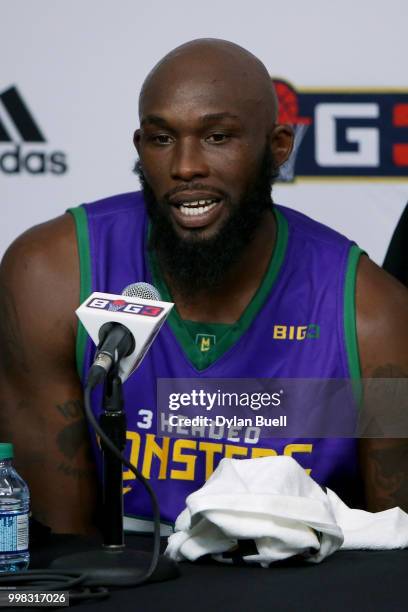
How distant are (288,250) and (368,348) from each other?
232mm

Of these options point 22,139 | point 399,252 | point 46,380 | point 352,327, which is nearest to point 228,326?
point 352,327

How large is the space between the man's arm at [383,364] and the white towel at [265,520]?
39cm

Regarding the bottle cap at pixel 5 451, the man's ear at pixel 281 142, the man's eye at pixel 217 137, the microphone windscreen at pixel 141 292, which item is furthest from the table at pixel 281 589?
the man's ear at pixel 281 142

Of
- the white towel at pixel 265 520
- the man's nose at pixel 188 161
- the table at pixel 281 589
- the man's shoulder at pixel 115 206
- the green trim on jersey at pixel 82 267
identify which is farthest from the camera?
the man's shoulder at pixel 115 206

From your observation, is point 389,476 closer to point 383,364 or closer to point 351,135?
point 383,364

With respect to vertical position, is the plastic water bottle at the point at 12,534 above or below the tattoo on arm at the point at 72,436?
above

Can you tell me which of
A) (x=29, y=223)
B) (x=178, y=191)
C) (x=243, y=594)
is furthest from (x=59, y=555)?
(x=29, y=223)

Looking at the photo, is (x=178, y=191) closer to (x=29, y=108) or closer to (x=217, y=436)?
(x=217, y=436)

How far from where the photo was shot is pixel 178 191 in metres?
1.85

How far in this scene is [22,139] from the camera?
2318mm

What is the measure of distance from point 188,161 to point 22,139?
1.92 ft

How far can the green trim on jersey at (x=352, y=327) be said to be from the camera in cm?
192

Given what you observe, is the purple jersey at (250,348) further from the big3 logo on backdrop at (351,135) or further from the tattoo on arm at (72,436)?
the big3 logo on backdrop at (351,135)

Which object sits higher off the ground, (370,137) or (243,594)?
(370,137)
